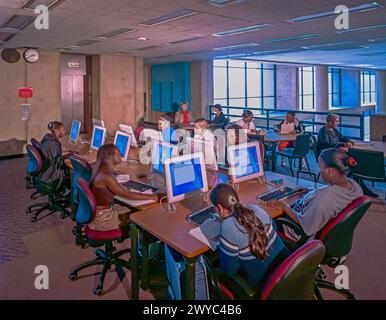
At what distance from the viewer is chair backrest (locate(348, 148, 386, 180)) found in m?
5.24

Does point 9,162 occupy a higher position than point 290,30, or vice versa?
point 290,30

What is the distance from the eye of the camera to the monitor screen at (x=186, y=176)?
3.21m

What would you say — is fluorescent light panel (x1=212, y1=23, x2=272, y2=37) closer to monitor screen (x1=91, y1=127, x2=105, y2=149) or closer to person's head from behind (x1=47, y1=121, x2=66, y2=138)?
monitor screen (x1=91, y1=127, x2=105, y2=149)

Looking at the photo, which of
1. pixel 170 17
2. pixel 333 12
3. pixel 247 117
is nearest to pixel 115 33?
pixel 170 17

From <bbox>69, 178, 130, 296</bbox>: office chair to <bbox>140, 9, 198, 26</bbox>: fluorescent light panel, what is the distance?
3.03 m

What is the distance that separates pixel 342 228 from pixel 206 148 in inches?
77.1

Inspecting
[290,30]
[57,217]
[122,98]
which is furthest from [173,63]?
[57,217]

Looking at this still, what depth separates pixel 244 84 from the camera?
68.0 ft

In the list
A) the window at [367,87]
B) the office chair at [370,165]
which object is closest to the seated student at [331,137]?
the office chair at [370,165]

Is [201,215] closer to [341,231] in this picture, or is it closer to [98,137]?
[341,231]

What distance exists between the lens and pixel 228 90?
19.9m

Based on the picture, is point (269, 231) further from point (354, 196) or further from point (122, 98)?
point (122, 98)

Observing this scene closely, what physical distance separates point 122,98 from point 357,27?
7.57 m
